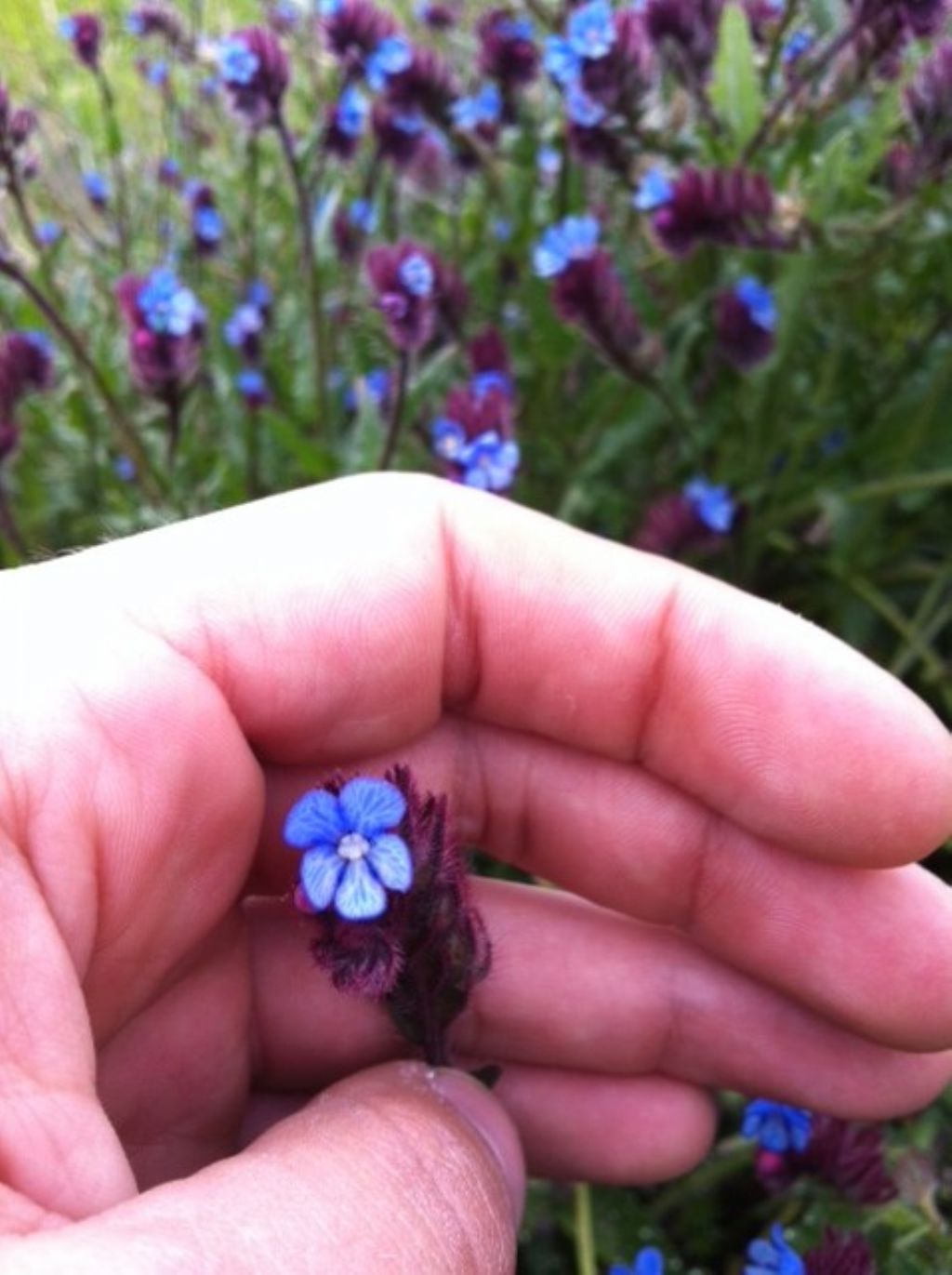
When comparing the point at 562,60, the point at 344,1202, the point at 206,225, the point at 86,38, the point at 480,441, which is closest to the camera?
the point at 344,1202

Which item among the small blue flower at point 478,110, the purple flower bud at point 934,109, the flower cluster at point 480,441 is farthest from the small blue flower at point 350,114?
the purple flower bud at point 934,109

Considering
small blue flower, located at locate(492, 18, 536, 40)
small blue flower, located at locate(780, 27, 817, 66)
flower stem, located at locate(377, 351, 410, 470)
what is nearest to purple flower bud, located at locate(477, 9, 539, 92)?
small blue flower, located at locate(492, 18, 536, 40)

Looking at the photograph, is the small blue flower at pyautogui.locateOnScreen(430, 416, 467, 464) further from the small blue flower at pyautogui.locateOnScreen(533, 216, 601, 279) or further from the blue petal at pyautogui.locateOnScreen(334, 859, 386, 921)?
the blue petal at pyautogui.locateOnScreen(334, 859, 386, 921)

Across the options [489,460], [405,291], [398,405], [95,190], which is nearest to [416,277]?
[405,291]

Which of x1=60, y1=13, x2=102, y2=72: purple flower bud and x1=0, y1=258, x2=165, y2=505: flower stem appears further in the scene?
x1=60, y1=13, x2=102, y2=72: purple flower bud

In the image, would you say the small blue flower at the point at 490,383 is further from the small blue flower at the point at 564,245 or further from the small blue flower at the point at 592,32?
the small blue flower at the point at 592,32

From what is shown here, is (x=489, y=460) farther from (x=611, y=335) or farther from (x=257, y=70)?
(x=257, y=70)
